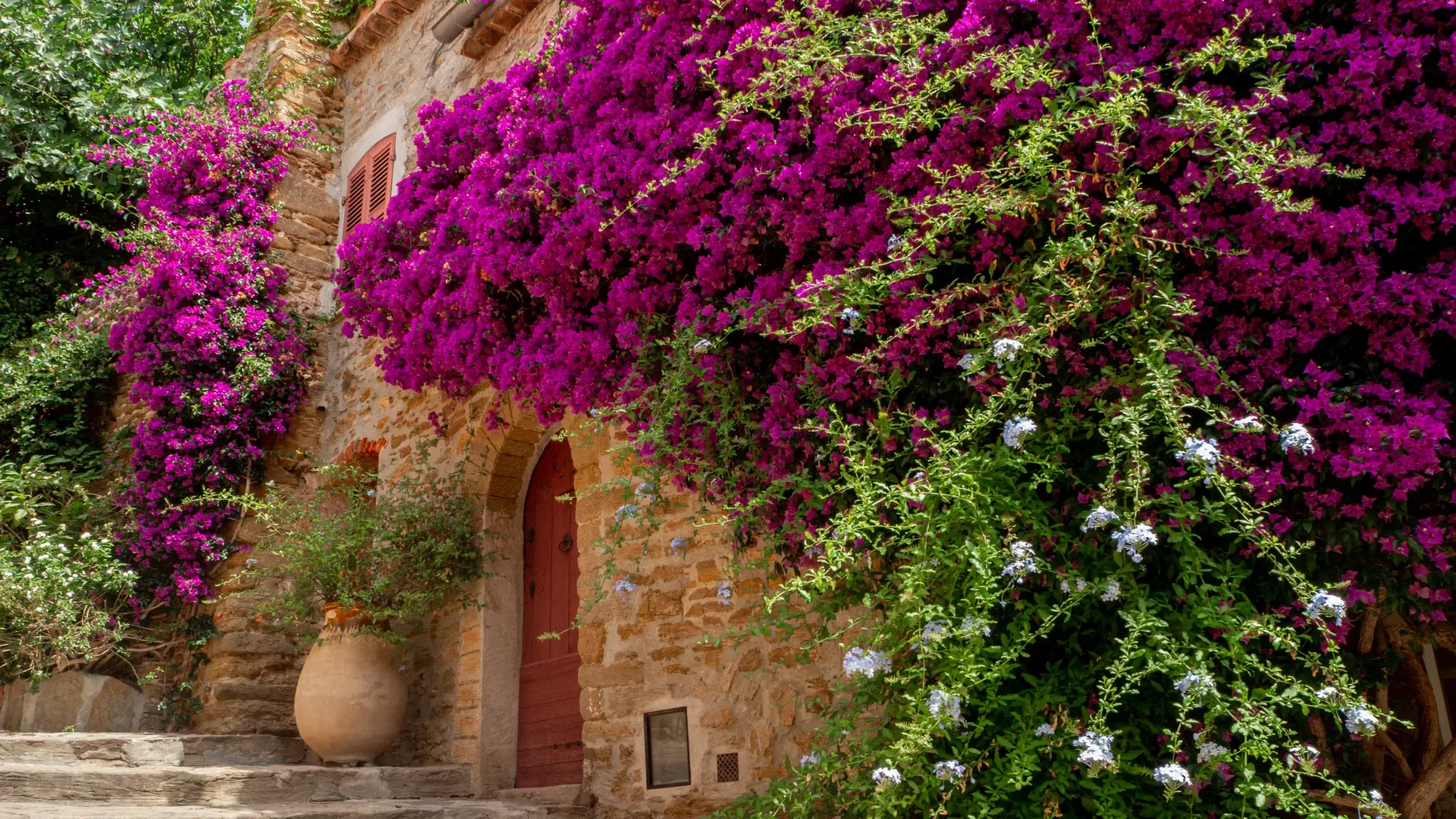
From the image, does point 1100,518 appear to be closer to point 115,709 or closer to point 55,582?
point 55,582

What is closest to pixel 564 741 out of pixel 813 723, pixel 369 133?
pixel 813 723

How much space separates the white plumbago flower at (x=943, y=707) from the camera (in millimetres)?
2527

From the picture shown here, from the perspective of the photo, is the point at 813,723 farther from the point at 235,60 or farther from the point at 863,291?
the point at 235,60

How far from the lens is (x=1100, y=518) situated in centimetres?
256

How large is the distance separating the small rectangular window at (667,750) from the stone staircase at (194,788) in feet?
1.64

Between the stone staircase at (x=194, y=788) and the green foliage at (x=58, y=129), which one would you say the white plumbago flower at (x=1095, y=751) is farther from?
the green foliage at (x=58, y=129)

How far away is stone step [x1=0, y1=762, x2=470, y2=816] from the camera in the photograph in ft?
15.6

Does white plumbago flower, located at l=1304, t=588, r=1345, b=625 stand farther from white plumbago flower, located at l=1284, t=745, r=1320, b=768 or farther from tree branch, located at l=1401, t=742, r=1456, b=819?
tree branch, located at l=1401, t=742, r=1456, b=819

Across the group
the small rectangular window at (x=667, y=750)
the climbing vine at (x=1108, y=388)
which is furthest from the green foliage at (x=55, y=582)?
the climbing vine at (x=1108, y=388)

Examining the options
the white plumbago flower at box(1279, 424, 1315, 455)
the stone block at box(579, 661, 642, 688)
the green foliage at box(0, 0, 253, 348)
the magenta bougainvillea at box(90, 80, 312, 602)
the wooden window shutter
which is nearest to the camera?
the white plumbago flower at box(1279, 424, 1315, 455)

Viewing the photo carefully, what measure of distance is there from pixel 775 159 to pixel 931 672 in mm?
1805

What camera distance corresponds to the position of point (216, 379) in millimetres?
7559

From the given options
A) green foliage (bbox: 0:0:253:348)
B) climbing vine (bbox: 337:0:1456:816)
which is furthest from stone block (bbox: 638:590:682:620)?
green foliage (bbox: 0:0:253:348)

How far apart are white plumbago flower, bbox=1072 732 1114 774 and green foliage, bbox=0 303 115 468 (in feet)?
27.2
